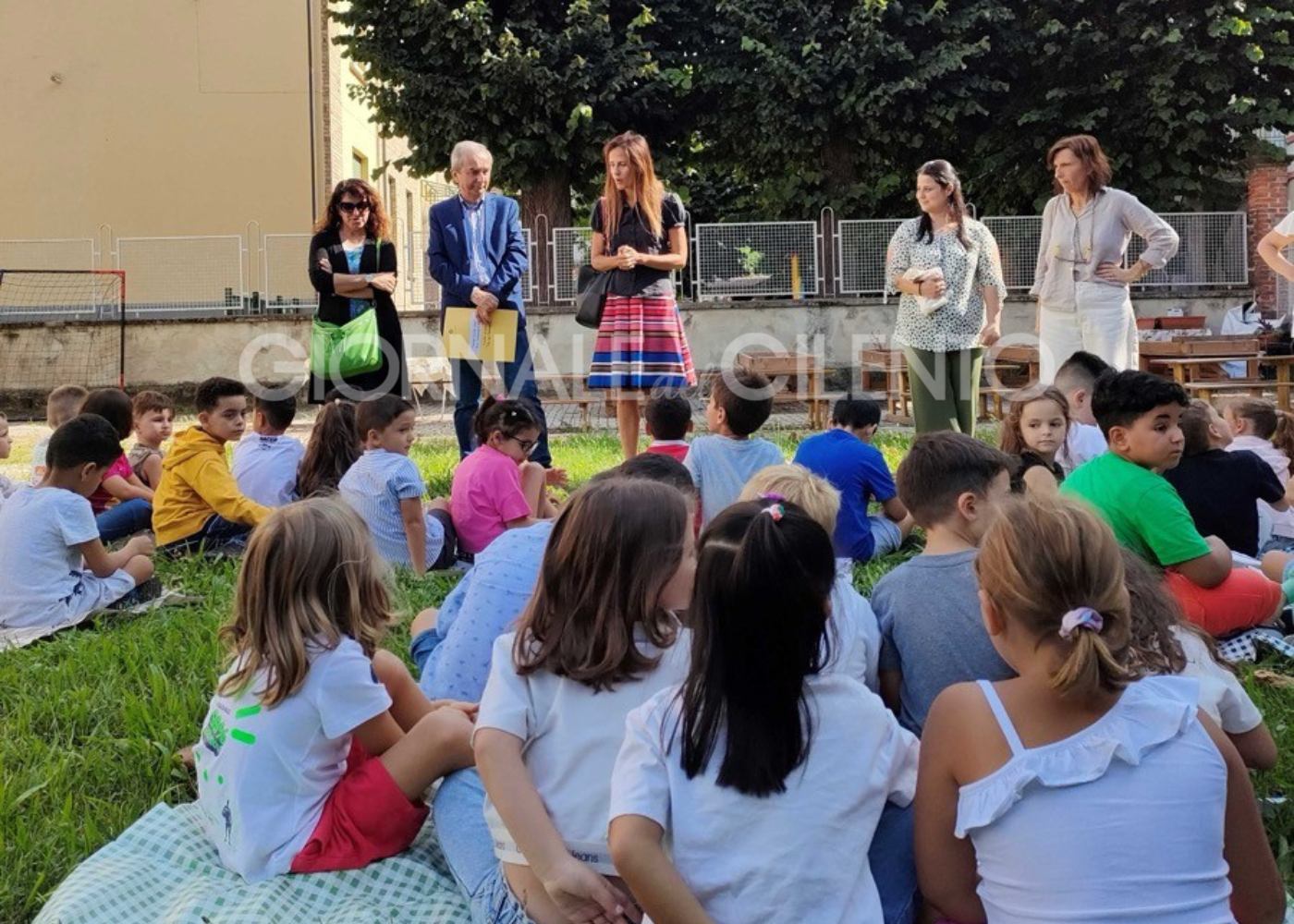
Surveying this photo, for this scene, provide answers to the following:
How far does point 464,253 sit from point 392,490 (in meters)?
2.34

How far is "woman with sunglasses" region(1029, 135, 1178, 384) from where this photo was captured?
6.96 m

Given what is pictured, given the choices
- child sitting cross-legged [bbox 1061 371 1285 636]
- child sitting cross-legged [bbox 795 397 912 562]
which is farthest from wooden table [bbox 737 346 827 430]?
child sitting cross-legged [bbox 1061 371 1285 636]

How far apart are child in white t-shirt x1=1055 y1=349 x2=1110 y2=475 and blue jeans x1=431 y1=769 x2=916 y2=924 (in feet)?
11.1

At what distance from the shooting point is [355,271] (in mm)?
7488

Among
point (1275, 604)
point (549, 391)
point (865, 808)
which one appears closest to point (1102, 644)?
point (865, 808)

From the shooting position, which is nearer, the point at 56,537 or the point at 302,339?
the point at 56,537

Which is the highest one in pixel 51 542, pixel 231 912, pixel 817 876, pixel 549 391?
pixel 549 391

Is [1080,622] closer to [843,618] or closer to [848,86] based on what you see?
[843,618]

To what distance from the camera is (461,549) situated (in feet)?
19.7

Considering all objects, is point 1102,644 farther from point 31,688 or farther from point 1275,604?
point 31,688

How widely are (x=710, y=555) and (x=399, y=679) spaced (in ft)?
4.10

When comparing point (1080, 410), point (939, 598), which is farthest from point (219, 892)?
point (1080, 410)

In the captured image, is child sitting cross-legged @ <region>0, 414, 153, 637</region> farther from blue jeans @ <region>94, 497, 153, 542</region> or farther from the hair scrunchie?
the hair scrunchie

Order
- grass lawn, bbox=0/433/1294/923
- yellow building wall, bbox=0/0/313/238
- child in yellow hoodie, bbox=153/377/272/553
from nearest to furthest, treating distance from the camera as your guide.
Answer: grass lawn, bbox=0/433/1294/923, child in yellow hoodie, bbox=153/377/272/553, yellow building wall, bbox=0/0/313/238
